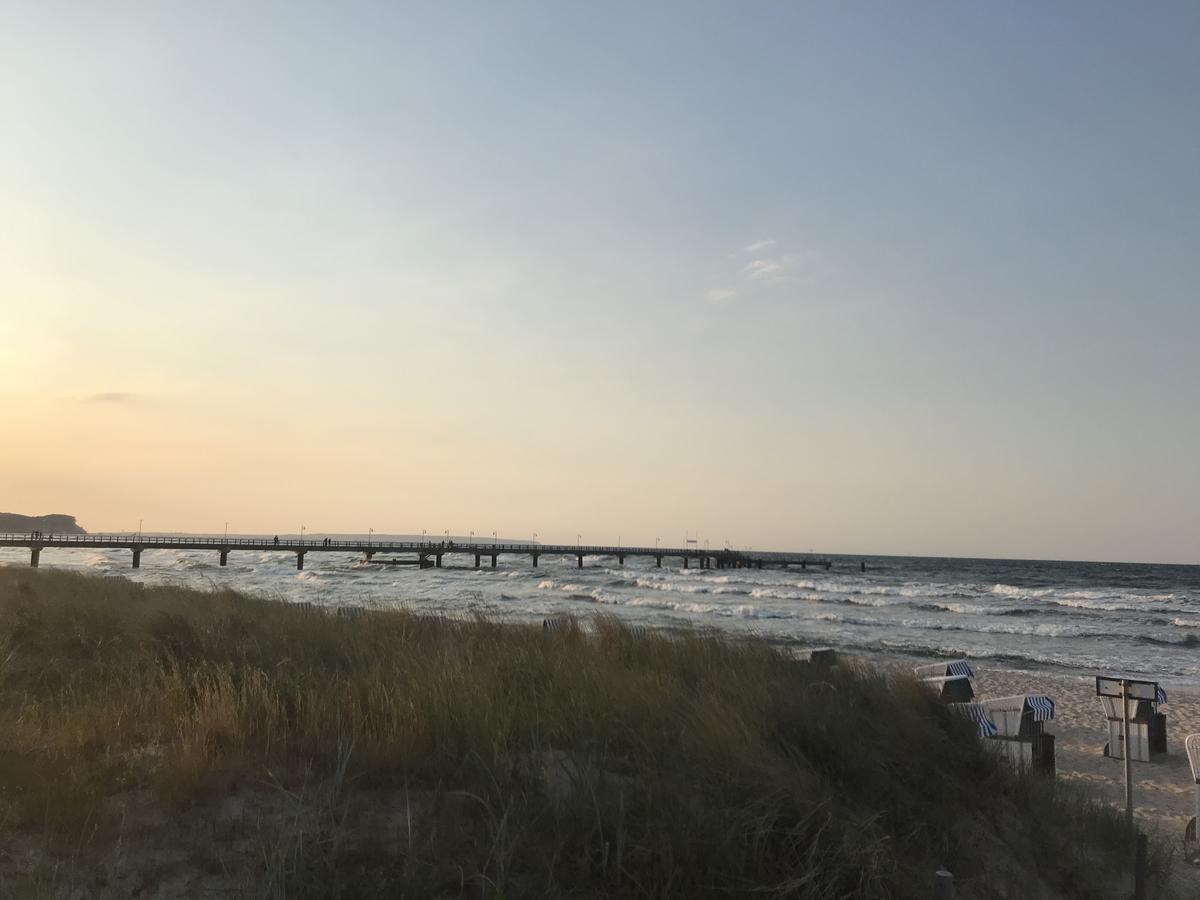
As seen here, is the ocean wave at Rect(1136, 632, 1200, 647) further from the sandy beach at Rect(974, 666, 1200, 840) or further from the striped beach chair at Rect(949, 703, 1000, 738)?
the striped beach chair at Rect(949, 703, 1000, 738)

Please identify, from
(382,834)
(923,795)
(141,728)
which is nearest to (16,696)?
(141,728)

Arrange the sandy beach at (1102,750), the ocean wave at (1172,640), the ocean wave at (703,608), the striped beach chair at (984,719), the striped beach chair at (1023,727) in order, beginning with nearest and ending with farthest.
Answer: the striped beach chair at (984,719), the sandy beach at (1102,750), the striped beach chair at (1023,727), the ocean wave at (1172,640), the ocean wave at (703,608)

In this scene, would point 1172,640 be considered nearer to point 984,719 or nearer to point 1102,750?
point 1102,750

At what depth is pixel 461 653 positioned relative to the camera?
7473 mm

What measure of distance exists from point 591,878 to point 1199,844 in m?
8.13

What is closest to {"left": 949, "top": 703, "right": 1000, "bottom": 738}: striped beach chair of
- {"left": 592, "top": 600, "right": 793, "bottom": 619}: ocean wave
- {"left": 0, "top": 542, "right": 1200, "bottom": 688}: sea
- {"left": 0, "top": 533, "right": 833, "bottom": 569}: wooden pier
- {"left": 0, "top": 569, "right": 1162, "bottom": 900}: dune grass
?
{"left": 0, "top": 569, "right": 1162, "bottom": 900}: dune grass

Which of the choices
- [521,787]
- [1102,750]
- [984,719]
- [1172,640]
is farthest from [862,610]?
[521,787]

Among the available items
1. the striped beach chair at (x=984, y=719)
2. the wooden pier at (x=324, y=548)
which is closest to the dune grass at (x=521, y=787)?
the striped beach chair at (x=984, y=719)

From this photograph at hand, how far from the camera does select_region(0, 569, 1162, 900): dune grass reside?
3.74m

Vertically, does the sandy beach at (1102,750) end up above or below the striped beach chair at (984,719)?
below

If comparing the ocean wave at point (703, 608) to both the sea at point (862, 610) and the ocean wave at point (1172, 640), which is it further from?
the ocean wave at point (1172, 640)

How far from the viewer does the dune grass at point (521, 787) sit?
147 inches

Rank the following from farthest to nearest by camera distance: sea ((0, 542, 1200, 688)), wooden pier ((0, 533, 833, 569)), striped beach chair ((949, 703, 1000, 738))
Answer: wooden pier ((0, 533, 833, 569)), sea ((0, 542, 1200, 688)), striped beach chair ((949, 703, 1000, 738))

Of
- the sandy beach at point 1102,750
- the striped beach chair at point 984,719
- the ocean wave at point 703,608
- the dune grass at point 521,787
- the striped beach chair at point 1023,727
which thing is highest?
the dune grass at point 521,787
